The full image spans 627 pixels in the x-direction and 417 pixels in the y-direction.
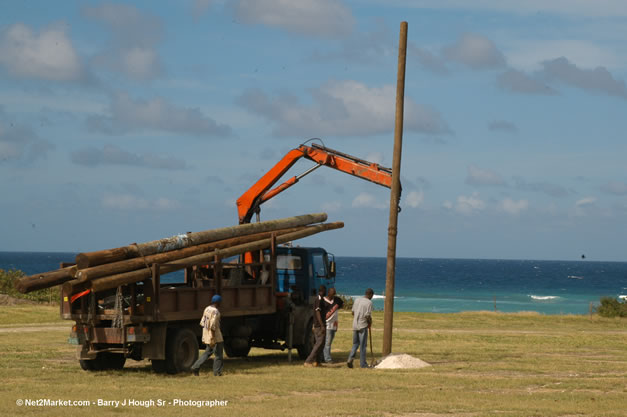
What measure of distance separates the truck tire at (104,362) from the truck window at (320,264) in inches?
235

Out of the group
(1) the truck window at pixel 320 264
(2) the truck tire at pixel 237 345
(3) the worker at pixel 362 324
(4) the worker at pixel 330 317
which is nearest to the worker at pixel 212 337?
(2) the truck tire at pixel 237 345

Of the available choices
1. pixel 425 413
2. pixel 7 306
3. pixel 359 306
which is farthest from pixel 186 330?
pixel 7 306

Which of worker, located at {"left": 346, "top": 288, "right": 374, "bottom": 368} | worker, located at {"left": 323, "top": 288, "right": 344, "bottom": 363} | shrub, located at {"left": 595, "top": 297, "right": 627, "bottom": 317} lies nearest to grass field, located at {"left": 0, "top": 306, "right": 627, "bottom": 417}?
worker, located at {"left": 323, "top": 288, "right": 344, "bottom": 363}

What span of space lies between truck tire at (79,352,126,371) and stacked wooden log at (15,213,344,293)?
212 centimetres

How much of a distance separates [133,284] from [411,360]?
697 centimetres

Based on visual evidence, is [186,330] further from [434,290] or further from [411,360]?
[434,290]

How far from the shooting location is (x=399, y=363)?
72.7 feet

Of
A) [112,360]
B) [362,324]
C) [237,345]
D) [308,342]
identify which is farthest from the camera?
[308,342]

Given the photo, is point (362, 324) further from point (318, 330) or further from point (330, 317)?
point (318, 330)

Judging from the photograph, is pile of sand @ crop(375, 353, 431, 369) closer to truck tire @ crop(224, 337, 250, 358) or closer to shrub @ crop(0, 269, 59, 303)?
truck tire @ crop(224, 337, 250, 358)

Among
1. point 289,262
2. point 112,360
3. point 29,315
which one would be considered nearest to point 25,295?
point 29,315

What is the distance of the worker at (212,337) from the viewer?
Result: 65.9 ft

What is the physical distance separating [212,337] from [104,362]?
2.88 meters

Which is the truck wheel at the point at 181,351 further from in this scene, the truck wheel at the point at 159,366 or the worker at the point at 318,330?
the worker at the point at 318,330
